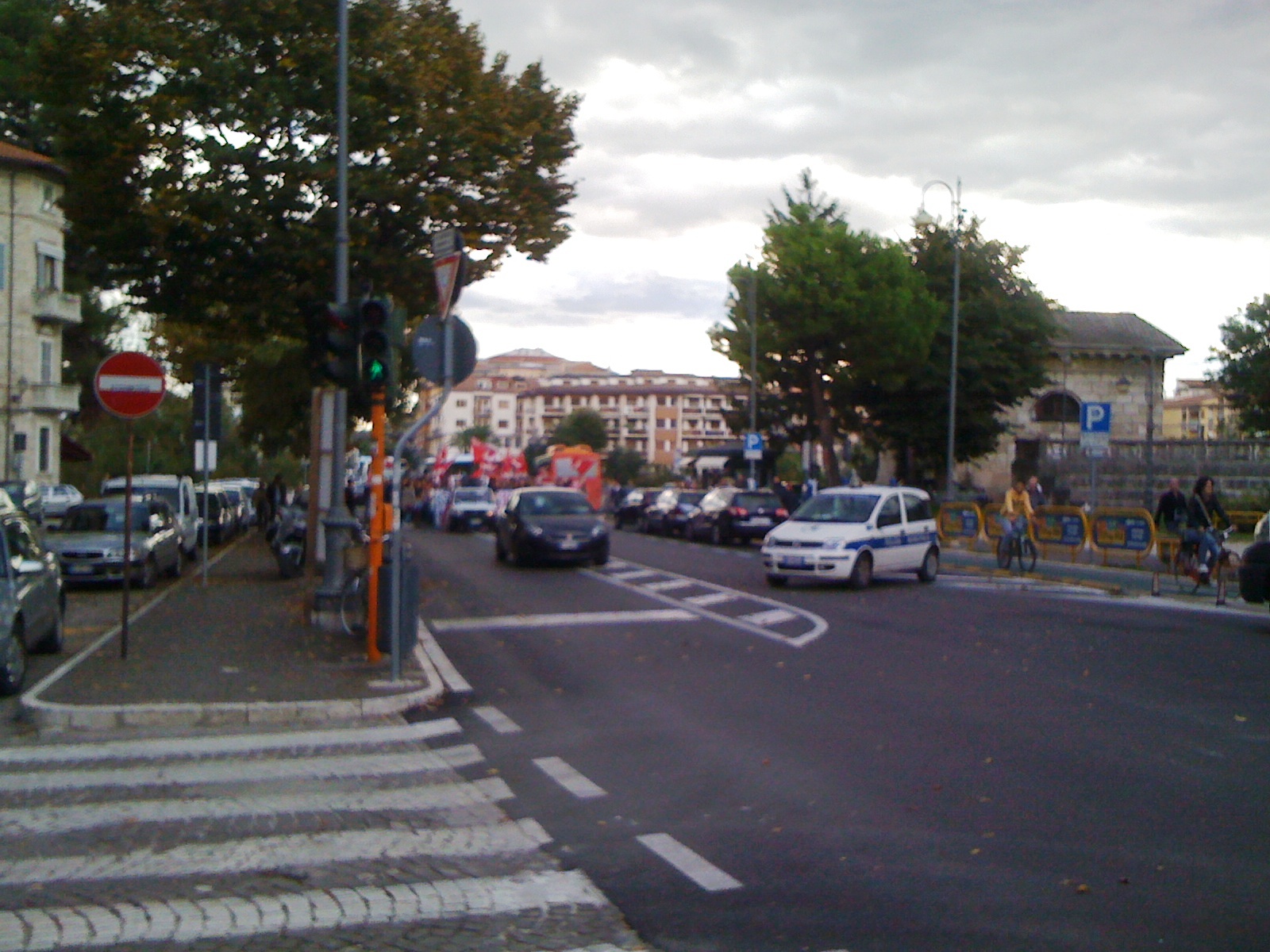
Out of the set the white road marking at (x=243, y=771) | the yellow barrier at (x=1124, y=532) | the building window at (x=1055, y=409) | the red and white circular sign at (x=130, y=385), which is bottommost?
the white road marking at (x=243, y=771)

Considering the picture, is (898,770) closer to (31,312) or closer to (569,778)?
(569,778)

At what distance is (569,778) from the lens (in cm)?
798

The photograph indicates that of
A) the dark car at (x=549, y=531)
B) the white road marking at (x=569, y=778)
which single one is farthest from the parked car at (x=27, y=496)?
the white road marking at (x=569, y=778)

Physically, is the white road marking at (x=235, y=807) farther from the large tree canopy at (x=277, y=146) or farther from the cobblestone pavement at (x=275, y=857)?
the large tree canopy at (x=277, y=146)

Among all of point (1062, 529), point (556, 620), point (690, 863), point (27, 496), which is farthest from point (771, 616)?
point (27, 496)

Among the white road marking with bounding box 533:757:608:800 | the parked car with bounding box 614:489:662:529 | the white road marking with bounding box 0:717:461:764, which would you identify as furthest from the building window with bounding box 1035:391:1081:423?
the white road marking with bounding box 533:757:608:800

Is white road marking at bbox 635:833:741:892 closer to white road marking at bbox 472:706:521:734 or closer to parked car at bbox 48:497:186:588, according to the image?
white road marking at bbox 472:706:521:734

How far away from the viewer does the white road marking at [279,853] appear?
232 inches

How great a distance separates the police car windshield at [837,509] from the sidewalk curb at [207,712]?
476 inches

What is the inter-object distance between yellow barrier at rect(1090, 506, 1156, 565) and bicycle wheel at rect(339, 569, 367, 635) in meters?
16.7

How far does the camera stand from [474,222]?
21031 millimetres

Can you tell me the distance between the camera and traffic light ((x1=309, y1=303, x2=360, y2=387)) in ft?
39.3

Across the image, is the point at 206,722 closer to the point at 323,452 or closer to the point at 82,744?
the point at 82,744

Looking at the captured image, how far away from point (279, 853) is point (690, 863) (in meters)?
1.96
